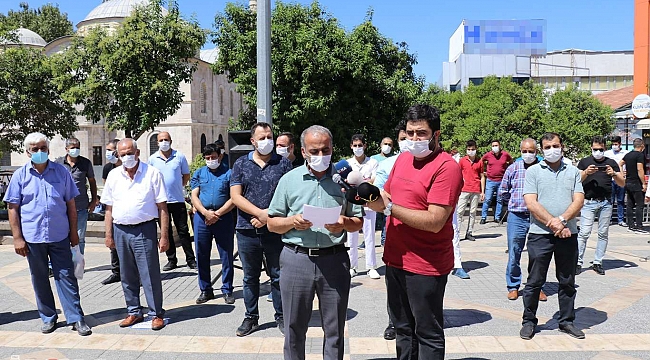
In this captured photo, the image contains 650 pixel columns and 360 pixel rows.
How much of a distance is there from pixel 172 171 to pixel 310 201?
4.90m

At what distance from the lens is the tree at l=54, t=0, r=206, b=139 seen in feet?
72.2

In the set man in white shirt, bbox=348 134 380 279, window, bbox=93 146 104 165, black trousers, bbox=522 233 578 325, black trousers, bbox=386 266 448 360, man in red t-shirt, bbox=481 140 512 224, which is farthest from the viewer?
window, bbox=93 146 104 165

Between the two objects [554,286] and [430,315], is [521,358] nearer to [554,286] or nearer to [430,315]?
[430,315]

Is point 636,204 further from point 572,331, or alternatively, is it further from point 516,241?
point 572,331

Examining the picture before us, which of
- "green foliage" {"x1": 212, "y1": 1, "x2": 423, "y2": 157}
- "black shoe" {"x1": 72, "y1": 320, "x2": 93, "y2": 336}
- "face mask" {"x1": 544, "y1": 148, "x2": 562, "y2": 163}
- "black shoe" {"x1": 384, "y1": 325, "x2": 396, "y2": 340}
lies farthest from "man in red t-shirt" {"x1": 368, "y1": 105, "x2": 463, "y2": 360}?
"green foliage" {"x1": 212, "y1": 1, "x2": 423, "y2": 157}

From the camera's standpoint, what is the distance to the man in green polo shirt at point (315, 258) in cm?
402

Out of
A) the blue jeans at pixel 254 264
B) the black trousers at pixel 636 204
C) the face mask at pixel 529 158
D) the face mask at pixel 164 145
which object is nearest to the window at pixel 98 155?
the face mask at pixel 164 145

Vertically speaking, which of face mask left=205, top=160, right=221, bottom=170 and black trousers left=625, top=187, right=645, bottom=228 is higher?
face mask left=205, top=160, right=221, bottom=170

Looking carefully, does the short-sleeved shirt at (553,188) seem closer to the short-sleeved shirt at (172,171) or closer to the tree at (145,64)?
the short-sleeved shirt at (172,171)

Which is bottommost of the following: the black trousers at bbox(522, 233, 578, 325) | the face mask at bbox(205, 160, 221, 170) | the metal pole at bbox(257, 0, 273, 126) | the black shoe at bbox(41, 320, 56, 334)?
the black shoe at bbox(41, 320, 56, 334)

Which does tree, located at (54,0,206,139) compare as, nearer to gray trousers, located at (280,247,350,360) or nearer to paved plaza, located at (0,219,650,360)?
paved plaza, located at (0,219,650,360)

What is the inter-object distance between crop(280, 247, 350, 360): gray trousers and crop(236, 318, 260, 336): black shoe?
1689 millimetres

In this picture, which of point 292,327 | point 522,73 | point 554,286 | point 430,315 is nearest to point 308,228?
point 292,327

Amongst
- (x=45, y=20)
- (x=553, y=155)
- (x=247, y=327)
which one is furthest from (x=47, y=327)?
(x=45, y=20)
